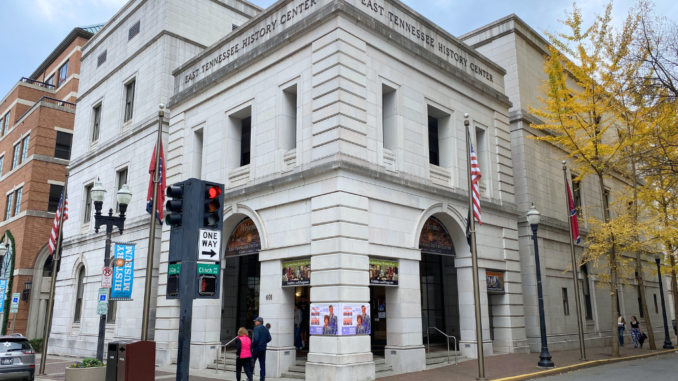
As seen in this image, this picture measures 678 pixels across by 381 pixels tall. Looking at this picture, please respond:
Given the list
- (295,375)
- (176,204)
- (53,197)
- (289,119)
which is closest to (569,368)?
(295,375)

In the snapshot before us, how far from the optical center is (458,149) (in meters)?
21.4

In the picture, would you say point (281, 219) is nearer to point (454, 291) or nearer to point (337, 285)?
point (337, 285)

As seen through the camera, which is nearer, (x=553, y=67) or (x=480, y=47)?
(x=553, y=67)

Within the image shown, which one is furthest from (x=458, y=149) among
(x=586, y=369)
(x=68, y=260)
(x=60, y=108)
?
(x=60, y=108)

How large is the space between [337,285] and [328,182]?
3137 millimetres

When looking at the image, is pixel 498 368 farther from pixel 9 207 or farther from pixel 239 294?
pixel 9 207

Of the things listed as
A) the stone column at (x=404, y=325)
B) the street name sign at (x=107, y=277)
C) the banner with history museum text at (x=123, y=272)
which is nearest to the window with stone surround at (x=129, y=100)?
the banner with history museum text at (x=123, y=272)

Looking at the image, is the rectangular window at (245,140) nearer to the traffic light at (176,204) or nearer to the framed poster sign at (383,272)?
the framed poster sign at (383,272)

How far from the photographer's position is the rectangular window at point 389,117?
1869 centimetres

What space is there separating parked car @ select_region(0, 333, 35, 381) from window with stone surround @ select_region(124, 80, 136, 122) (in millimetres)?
14681

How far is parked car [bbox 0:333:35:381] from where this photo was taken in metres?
15.9

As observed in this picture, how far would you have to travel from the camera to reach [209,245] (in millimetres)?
9828

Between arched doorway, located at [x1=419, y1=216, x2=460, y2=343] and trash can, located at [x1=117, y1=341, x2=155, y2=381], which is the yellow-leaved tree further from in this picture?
trash can, located at [x1=117, y1=341, x2=155, y2=381]

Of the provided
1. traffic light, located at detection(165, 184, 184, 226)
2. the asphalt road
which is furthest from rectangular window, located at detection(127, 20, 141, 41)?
the asphalt road
